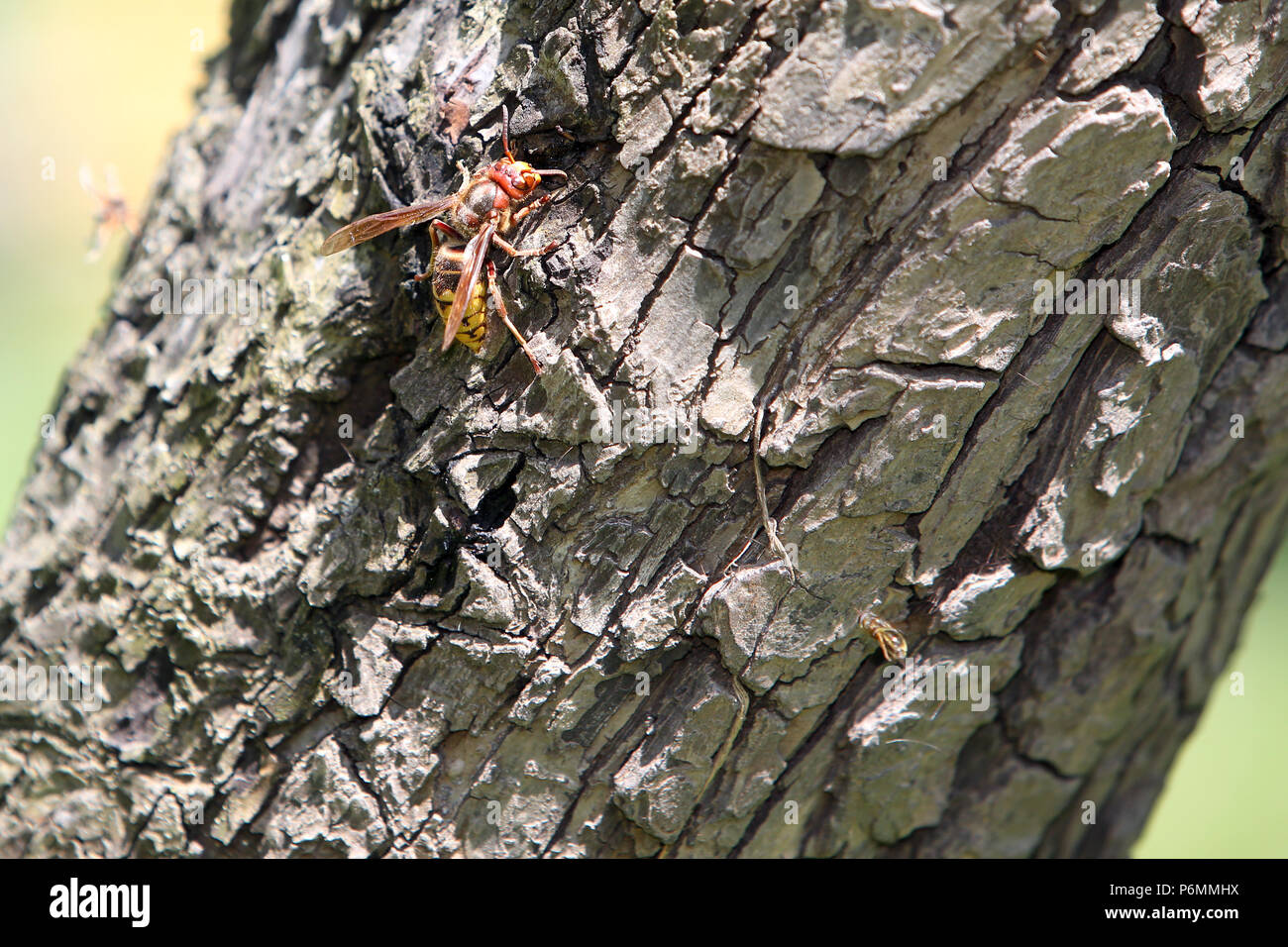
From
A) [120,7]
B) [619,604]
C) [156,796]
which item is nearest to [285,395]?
[619,604]

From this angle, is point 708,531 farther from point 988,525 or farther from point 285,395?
point 285,395

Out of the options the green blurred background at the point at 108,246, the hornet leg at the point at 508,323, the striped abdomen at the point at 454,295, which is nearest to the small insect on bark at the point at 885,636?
the hornet leg at the point at 508,323

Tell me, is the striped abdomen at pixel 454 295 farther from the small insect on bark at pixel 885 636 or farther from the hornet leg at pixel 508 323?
the small insect on bark at pixel 885 636

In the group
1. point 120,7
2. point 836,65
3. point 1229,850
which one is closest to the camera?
point 836,65

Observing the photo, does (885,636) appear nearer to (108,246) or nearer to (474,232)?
(474,232)

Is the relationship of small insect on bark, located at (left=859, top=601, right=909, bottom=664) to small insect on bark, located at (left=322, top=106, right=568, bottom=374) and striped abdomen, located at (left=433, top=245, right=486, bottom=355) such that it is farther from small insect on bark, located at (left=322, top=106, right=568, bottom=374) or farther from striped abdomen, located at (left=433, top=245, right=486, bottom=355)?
striped abdomen, located at (left=433, top=245, right=486, bottom=355)

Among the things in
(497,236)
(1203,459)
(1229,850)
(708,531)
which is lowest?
(1229,850)
